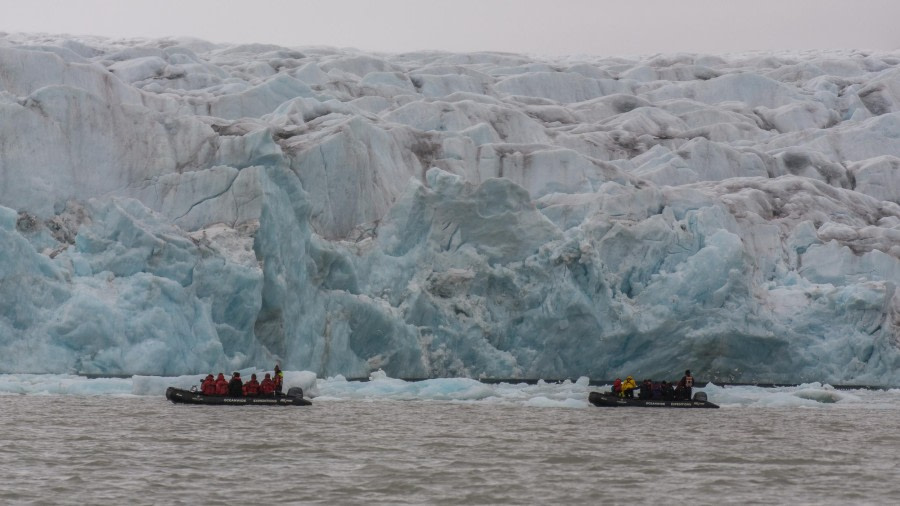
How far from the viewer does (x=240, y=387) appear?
2730 cm

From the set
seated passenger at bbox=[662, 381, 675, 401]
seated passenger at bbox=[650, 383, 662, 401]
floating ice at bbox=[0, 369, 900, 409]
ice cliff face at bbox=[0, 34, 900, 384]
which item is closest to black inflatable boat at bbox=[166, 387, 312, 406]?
floating ice at bbox=[0, 369, 900, 409]

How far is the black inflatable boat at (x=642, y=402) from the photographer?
28766 millimetres

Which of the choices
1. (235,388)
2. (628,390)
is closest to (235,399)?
(235,388)

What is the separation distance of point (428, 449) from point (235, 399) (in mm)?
8824

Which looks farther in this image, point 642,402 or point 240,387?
point 642,402

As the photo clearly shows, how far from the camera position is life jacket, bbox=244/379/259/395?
90.1 feet

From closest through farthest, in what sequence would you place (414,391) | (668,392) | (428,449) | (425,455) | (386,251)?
1. (425,455)
2. (428,449)
3. (414,391)
4. (668,392)
5. (386,251)

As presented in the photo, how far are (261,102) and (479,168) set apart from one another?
8.46 m

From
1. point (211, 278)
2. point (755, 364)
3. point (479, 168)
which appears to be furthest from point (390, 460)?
point (479, 168)

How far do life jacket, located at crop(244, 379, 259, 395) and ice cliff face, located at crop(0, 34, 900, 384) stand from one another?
3.47m

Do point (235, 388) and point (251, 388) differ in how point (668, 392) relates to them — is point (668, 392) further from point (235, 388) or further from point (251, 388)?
point (235, 388)

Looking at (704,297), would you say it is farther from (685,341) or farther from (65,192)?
(65,192)

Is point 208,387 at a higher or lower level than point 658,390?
lower

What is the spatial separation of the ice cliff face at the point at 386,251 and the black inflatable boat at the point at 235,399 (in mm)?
3684
